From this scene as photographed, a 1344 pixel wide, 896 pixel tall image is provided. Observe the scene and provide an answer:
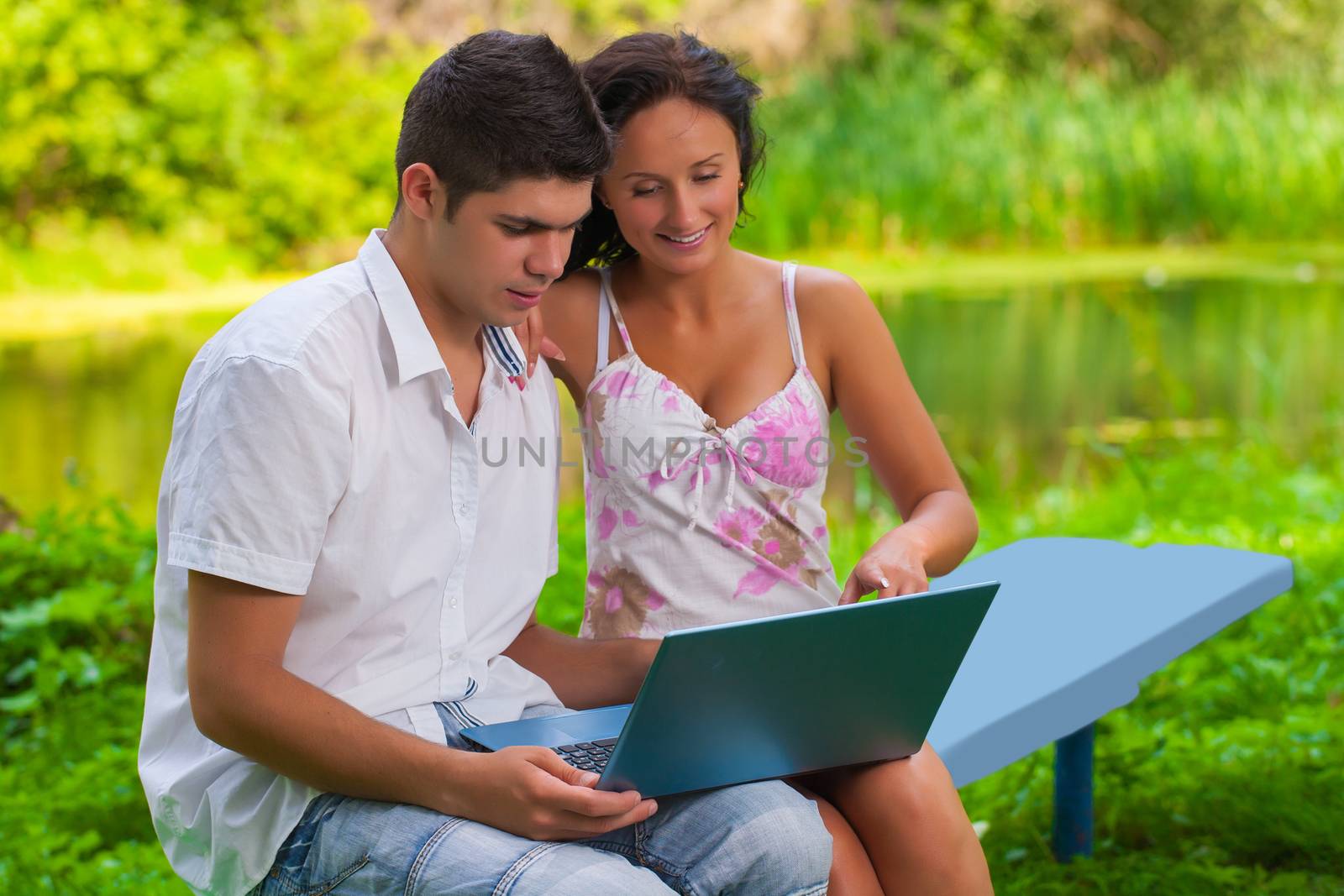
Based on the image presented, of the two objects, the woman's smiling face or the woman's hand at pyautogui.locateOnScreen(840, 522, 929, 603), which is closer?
the woman's hand at pyautogui.locateOnScreen(840, 522, 929, 603)

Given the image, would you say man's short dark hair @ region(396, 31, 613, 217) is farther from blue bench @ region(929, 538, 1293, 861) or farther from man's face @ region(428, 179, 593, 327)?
blue bench @ region(929, 538, 1293, 861)

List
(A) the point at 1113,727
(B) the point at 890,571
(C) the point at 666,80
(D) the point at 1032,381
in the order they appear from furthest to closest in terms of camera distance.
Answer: (D) the point at 1032,381
(A) the point at 1113,727
(C) the point at 666,80
(B) the point at 890,571

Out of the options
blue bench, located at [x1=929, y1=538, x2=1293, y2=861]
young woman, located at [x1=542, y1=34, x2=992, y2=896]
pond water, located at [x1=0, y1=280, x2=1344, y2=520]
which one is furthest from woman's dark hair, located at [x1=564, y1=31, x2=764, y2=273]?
pond water, located at [x1=0, y1=280, x2=1344, y2=520]

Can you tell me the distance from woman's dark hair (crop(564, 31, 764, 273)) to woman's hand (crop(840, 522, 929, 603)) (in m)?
0.59

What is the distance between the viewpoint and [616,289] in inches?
87.2

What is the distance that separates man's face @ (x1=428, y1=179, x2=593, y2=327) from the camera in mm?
1580

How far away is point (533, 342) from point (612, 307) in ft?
0.94

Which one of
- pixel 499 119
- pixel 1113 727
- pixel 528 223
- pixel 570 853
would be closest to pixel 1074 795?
pixel 1113 727

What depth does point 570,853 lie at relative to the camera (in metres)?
1.41

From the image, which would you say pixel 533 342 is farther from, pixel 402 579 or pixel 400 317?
pixel 402 579

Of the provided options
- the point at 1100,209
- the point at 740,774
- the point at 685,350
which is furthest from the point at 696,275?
the point at 1100,209

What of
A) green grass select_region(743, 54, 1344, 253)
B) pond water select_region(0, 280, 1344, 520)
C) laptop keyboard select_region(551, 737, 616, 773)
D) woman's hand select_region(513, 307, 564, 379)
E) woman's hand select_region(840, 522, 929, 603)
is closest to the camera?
laptop keyboard select_region(551, 737, 616, 773)

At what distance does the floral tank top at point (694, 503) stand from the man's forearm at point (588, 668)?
0.17 metres

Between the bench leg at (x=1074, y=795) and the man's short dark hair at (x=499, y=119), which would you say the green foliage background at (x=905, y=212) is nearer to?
the bench leg at (x=1074, y=795)
